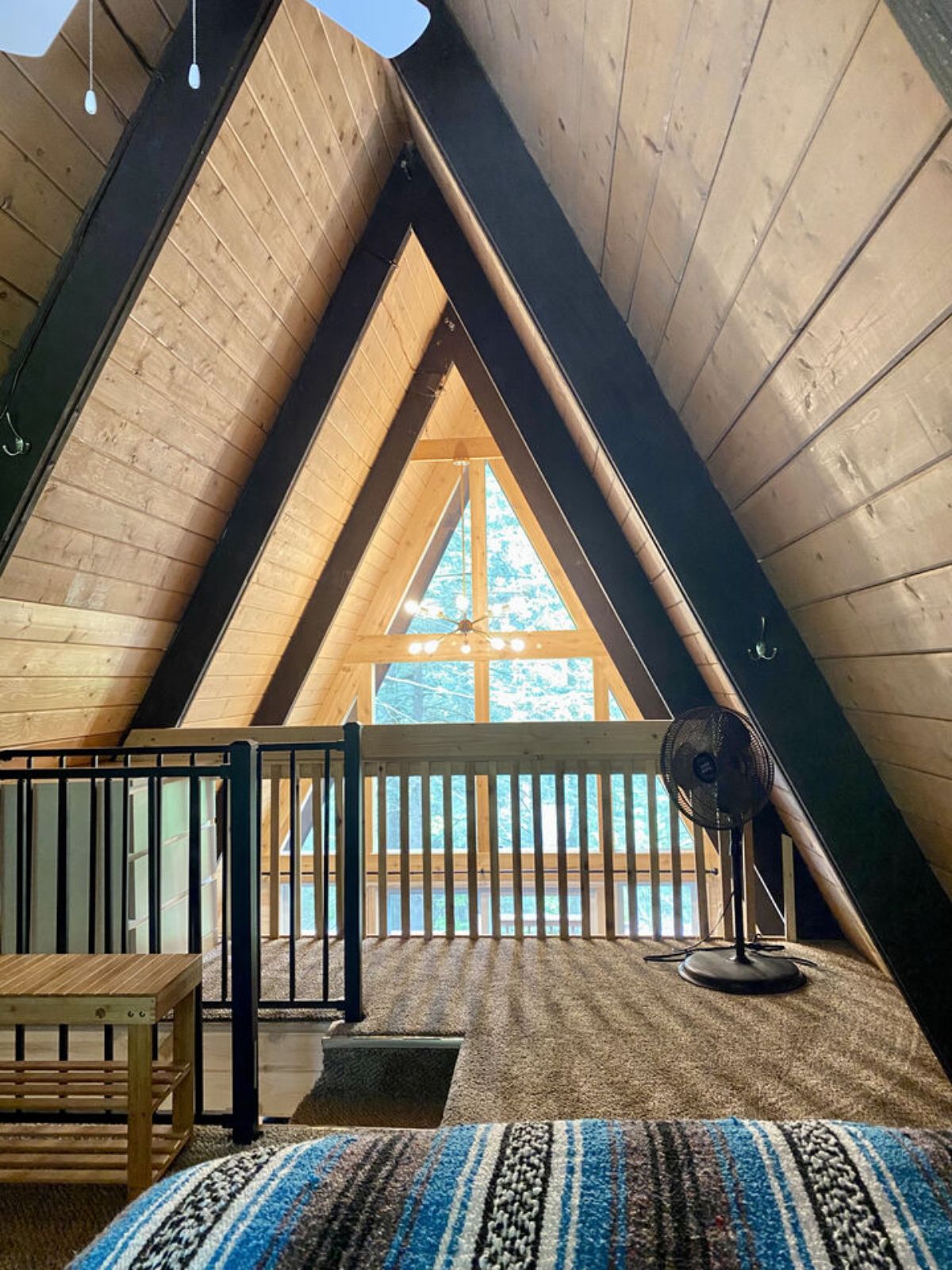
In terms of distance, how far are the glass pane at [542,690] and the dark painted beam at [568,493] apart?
2235mm

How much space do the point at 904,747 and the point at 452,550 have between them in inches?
201

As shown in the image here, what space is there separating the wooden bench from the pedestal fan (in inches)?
69.8

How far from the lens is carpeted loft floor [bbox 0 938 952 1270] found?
1877mm

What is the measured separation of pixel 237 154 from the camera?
2.38 metres

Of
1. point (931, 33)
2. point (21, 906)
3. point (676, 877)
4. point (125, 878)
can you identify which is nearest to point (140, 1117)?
point (125, 878)

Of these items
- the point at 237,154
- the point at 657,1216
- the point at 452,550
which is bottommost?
the point at 657,1216

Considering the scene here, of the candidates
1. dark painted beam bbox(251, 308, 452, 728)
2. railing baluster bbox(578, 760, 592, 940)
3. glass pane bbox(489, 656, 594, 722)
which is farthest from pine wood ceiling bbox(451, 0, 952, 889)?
glass pane bbox(489, 656, 594, 722)

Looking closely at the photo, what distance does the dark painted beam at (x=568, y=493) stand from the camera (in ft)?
9.68

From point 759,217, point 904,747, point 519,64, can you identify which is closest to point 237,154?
point 519,64

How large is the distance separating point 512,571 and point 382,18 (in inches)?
216

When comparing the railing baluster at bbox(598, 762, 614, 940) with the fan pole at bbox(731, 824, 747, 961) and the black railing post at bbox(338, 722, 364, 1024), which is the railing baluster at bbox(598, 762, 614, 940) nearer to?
the fan pole at bbox(731, 824, 747, 961)

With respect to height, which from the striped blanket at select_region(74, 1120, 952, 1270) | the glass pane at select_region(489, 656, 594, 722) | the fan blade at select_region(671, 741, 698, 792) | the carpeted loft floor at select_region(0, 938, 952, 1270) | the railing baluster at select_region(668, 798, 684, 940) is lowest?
the carpeted loft floor at select_region(0, 938, 952, 1270)

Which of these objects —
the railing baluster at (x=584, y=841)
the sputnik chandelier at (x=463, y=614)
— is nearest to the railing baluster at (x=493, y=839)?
the railing baluster at (x=584, y=841)

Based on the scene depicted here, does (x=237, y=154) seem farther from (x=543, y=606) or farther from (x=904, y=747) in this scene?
(x=543, y=606)
